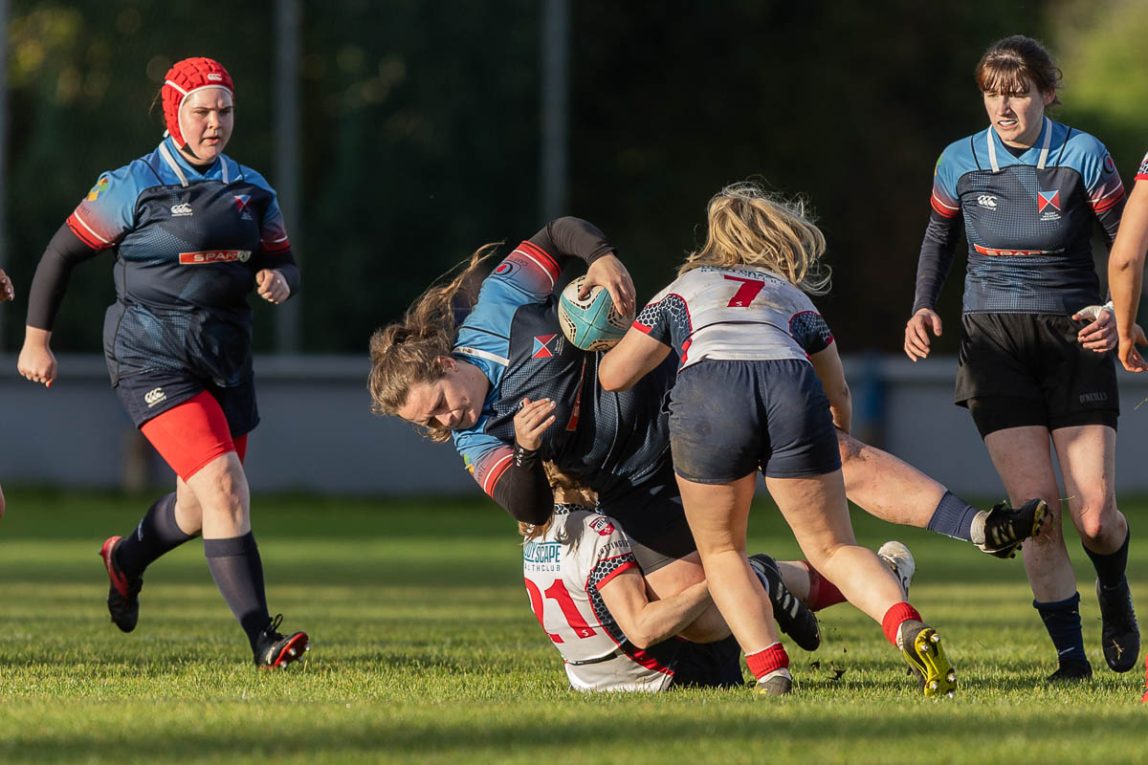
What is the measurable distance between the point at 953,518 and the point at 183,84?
11.1 feet

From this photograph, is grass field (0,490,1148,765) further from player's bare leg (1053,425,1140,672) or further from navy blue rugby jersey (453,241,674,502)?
navy blue rugby jersey (453,241,674,502)

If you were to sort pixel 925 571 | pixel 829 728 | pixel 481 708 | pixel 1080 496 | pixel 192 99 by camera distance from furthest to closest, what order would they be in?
pixel 925 571, pixel 192 99, pixel 1080 496, pixel 481 708, pixel 829 728

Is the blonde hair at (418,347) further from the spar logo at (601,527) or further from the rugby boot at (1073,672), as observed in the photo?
the rugby boot at (1073,672)

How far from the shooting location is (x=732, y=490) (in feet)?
19.3

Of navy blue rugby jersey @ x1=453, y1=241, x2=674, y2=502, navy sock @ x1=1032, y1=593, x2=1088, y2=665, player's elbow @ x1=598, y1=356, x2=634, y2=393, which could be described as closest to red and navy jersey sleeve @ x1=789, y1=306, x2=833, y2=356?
player's elbow @ x1=598, y1=356, x2=634, y2=393

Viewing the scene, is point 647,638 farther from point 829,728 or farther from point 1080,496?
point 1080,496

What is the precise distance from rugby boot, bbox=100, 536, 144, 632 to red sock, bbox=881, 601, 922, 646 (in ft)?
11.9

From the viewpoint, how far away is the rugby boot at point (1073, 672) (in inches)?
259

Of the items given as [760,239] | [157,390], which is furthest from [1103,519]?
[157,390]

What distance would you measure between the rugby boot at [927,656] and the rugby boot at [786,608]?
74cm

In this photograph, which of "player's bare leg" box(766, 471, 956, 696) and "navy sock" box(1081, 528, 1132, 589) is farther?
"navy sock" box(1081, 528, 1132, 589)

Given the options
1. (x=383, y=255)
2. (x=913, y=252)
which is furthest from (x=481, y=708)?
(x=913, y=252)

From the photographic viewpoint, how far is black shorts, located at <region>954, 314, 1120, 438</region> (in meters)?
6.62

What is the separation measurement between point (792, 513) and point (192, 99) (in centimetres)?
294
